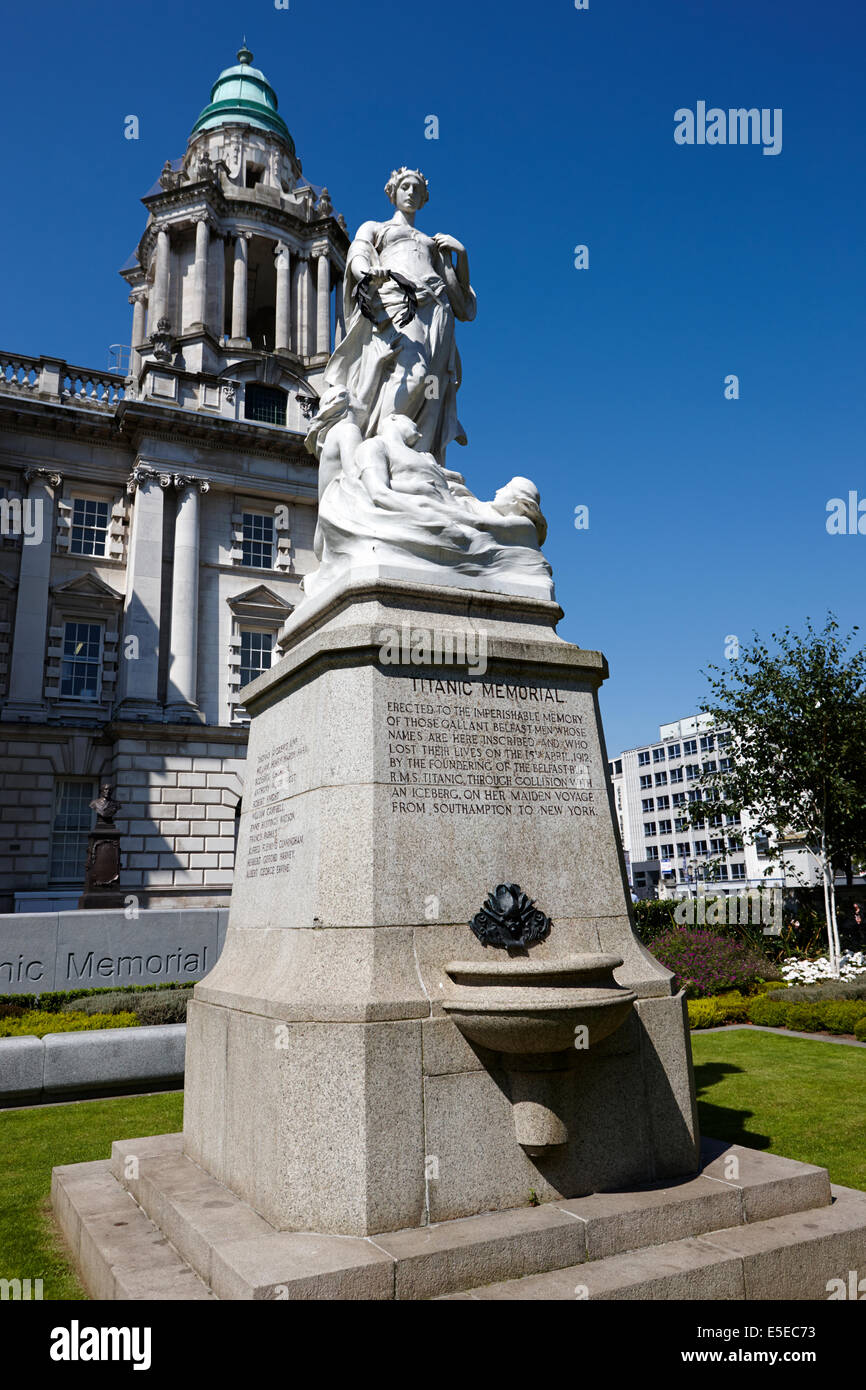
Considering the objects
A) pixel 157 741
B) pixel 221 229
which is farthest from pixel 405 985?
pixel 221 229

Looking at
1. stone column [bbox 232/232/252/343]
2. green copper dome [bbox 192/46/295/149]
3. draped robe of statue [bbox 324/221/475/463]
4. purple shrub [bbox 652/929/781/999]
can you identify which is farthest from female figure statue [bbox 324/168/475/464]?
green copper dome [bbox 192/46/295/149]

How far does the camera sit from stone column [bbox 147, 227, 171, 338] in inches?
1695

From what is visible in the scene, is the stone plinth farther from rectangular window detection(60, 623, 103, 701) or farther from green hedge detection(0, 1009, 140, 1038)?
rectangular window detection(60, 623, 103, 701)

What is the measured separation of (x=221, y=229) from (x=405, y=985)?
155ft

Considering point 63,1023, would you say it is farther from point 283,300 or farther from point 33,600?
point 283,300

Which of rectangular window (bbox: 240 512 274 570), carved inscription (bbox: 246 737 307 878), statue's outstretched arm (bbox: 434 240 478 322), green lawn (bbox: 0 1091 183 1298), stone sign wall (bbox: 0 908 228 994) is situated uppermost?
rectangular window (bbox: 240 512 274 570)

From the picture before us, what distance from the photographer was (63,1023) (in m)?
15.2

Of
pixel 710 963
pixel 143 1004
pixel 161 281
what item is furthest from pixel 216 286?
pixel 710 963

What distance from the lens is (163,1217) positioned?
19.6 ft

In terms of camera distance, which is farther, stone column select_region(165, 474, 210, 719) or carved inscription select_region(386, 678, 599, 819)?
stone column select_region(165, 474, 210, 719)

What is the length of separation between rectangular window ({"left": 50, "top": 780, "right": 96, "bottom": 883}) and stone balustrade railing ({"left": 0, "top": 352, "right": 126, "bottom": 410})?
15.9 m

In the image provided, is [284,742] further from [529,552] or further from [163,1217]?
[163,1217]

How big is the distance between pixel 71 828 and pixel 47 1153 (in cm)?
2661

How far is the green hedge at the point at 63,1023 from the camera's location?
14820 mm
